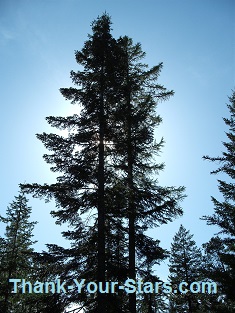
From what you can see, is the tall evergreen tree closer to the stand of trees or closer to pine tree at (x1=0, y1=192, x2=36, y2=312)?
the stand of trees

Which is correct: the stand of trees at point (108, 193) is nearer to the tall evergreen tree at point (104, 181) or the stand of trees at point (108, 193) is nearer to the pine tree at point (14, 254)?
the tall evergreen tree at point (104, 181)

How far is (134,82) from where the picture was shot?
52.0 ft

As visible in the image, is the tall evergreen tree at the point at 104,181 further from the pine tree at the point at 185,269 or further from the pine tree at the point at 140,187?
the pine tree at the point at 185,269

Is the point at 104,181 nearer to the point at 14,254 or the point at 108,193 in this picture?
the point at 108,193

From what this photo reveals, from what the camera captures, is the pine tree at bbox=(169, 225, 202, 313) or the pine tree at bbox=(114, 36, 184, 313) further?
the pine tree at bbox=(169, 225, 202, 313)

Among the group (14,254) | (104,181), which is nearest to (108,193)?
(104,181)

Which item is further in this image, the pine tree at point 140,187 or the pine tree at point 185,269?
the pine tree at point 185,269

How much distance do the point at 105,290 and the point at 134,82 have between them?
12015 millimetres

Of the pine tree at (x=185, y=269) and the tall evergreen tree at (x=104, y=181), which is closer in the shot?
the tall evergreen tree at (x=104, y=181)

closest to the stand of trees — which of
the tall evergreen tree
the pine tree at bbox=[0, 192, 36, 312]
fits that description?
the tall evergreen tree

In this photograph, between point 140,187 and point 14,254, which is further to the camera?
point 14,254

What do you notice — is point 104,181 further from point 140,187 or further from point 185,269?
point 185,269

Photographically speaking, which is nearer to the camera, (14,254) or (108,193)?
(108,193)

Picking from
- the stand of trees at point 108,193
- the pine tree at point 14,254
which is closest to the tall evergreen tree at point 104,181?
the stand of trees at point 108,193
